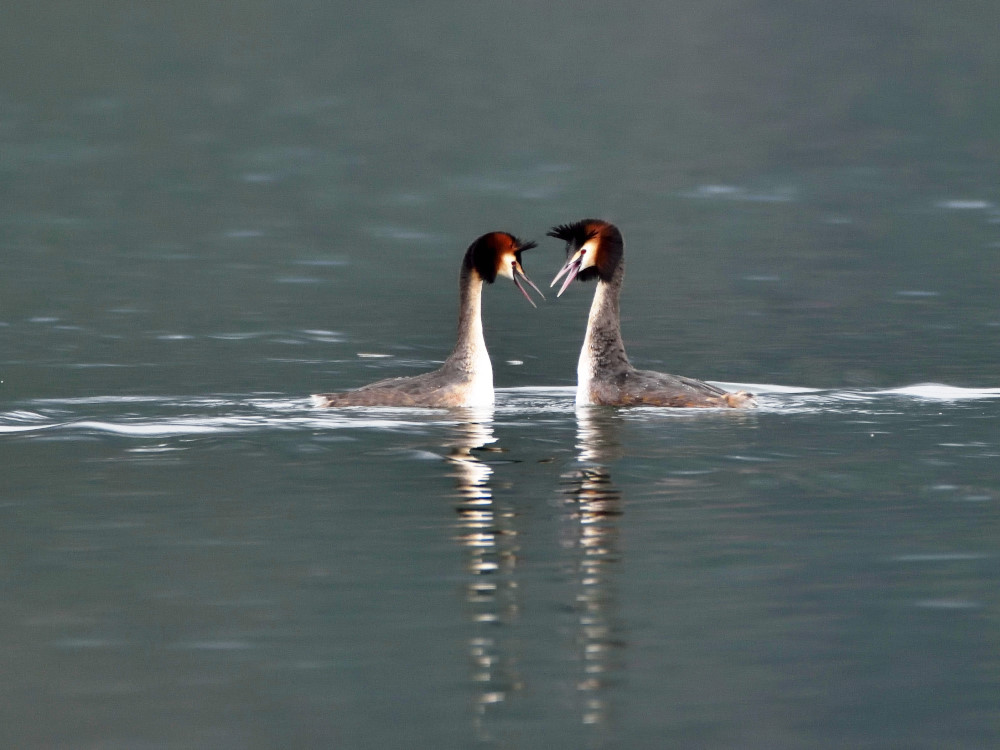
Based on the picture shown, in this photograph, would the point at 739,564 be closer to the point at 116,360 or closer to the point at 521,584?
the point at 521,584

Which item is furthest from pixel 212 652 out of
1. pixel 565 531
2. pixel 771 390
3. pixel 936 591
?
pixel 771 390

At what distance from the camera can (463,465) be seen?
14.0 meters

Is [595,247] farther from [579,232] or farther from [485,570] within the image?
[485,570]

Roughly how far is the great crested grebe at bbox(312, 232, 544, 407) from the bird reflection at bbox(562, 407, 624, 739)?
1203 millimetres

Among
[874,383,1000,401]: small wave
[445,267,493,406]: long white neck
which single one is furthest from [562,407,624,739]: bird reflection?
[874,383,1000,401]: small wave

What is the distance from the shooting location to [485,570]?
1092 centimetres

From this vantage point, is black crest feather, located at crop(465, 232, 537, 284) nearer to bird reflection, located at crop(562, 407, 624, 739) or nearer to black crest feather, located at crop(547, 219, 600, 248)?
black crest feather, located at crop(547, 219, 600, 248)

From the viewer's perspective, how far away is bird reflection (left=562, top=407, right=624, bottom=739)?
29.7 feet

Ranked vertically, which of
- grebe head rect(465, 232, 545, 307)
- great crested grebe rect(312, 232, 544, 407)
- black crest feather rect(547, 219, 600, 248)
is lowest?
great crested grebe rect(312, 232, 544, 407)

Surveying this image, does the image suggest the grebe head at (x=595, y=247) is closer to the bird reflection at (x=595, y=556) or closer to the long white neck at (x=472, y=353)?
the long white neck at (x=472, y=353)

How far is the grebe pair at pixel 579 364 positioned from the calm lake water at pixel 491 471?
40cm

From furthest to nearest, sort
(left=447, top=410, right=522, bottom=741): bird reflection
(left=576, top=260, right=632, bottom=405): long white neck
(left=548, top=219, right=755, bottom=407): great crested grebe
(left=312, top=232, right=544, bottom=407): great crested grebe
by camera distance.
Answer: (left=576, top=260, right=632, bottom=405): long white neck < (left=548, top=219, right=755, bottom=407): great crested grebe < (left=312, top=232, right=544, bottom=407): great crested grebe < (left=447, top=410, right=522, bottom=741): bird reflection

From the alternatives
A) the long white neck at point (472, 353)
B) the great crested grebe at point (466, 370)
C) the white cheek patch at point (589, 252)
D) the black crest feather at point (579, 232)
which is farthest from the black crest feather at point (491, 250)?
the white cheek patch at point (589, 252)

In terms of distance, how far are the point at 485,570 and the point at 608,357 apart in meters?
6.88
